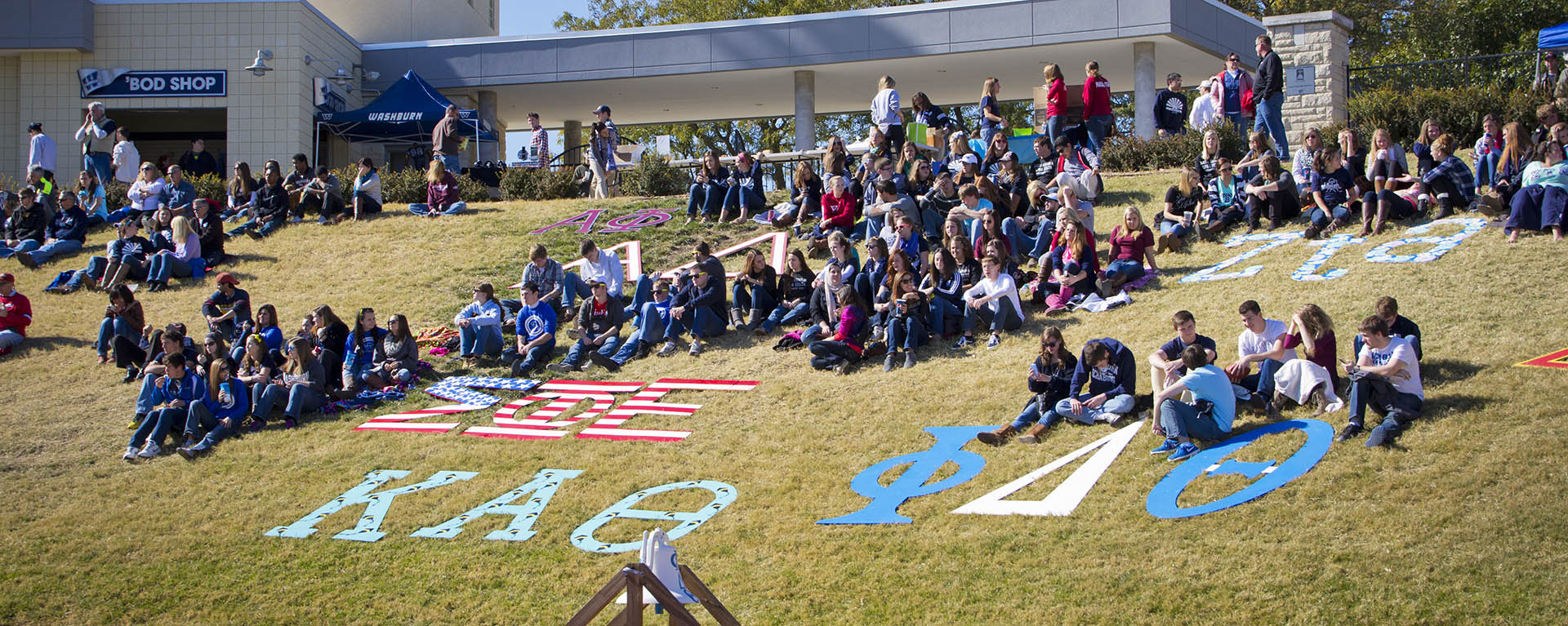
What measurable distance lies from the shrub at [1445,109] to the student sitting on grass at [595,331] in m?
11.7

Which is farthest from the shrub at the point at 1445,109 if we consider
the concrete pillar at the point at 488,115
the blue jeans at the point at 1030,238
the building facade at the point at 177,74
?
the building facade at the point at 177,74

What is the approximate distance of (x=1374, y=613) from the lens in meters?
6.89

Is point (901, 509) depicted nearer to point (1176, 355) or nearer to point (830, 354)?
point (1176, 355)

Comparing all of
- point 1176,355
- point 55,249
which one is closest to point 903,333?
point 1176,355

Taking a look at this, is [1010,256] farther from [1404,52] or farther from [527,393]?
[1404,52]

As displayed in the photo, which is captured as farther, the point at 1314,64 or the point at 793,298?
the point at 1314,64

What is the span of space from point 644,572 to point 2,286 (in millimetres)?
14607

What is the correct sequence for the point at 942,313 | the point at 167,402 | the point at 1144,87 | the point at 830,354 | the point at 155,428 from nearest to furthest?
the point at 155,428 < the point at 167,402 < the point at 830,354 < the point at 942,313 < the point at 1144,87

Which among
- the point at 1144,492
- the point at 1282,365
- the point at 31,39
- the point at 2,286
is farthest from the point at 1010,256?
the point at 31,39

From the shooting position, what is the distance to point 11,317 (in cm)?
1627

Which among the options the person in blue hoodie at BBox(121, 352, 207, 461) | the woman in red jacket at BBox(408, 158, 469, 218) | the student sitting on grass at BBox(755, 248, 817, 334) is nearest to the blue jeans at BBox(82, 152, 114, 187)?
the woman in red jacket at BBox(408, 158, 469, 218)

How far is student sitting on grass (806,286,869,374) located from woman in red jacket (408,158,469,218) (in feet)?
34.9

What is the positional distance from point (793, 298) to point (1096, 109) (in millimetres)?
7139

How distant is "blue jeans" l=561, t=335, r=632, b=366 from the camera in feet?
46.9
